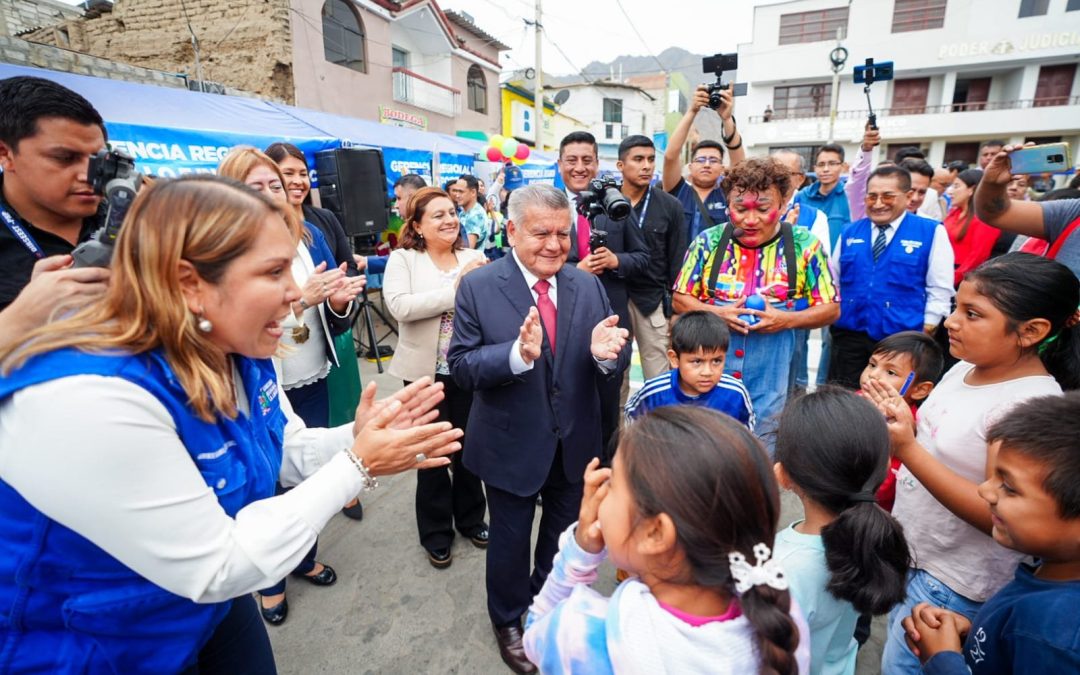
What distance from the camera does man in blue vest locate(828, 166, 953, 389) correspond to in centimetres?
321

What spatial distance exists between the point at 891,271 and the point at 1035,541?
2.61m

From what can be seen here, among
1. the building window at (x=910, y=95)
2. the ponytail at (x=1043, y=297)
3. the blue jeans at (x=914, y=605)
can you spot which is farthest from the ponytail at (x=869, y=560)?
the building window at (x=910, y=95)

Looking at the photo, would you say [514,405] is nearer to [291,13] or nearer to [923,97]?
[291,13]

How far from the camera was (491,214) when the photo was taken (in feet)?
25.5

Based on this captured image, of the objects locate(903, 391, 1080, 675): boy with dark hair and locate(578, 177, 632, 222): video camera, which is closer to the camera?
locate(903, 391, 1080, 675): boy with dark hair

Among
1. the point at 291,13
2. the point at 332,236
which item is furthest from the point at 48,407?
the point at 291,13

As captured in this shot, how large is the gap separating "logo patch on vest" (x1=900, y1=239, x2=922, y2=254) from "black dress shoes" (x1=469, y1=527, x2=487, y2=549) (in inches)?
125

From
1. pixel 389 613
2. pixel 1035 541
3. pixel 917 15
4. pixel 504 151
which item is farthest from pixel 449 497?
pixel 917 15

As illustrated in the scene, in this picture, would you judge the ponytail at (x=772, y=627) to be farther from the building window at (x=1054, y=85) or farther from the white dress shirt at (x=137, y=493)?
the building window at (x=1054, y=85)

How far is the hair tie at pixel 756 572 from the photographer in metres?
0.91

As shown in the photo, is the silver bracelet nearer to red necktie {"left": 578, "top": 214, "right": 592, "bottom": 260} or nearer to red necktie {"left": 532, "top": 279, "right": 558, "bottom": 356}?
red necktie {"left": 532, "top": 279, "right": 558, "bottom": 356}

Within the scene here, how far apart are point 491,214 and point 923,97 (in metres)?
28.6

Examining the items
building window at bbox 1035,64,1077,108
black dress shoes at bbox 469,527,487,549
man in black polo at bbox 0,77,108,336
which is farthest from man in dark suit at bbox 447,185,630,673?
building window at bbox 1035,64,1077,108

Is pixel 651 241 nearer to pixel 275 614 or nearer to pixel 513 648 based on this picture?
pixel 513 648
